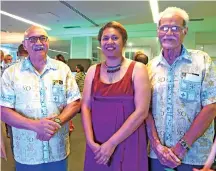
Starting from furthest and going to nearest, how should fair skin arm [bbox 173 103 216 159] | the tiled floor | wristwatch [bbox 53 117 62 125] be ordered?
the tiled floor
wristwatch [bbox 53 117 62 125]
fair skin arm [bbox 173 103 216 159]

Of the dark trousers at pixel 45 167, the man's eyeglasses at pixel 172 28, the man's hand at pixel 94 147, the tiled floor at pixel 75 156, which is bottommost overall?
the tiled floor at pixel 75 156

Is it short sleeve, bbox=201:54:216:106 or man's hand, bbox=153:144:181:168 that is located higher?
short sleeve, bbox=201:54:216:106

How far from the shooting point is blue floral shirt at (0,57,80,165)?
5.17 feet

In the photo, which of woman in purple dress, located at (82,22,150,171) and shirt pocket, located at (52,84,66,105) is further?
shirt pocket, located at (52,84,66,105)

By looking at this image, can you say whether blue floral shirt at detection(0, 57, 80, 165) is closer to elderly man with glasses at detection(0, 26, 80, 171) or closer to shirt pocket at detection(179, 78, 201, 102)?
elderly man with glasses at detection(0, 26, 80, 171)

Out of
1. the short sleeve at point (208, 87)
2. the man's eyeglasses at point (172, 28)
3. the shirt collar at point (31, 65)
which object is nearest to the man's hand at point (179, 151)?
the short sleeve at point (208, 87)

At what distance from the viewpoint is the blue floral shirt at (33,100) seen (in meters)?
1.57

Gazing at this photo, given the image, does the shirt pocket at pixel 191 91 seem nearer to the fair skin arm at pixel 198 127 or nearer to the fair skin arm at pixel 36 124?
the fair skin arm at pixel 198 127

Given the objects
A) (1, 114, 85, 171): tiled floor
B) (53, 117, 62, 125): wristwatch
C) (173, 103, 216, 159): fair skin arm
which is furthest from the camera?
(1, 114, 85, 171): tiled floor

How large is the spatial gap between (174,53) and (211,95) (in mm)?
317

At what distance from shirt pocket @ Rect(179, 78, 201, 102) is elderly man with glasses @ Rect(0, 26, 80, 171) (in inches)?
26.8

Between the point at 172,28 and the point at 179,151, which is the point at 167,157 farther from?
the point at 172,28

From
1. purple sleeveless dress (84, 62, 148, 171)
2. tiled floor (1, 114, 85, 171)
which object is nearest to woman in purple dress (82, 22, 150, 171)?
purple sleeveless dress (84, 62, 148, 171)

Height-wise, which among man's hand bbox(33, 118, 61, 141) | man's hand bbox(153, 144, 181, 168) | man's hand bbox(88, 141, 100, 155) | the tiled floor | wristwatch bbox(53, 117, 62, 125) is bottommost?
the tiled floor
